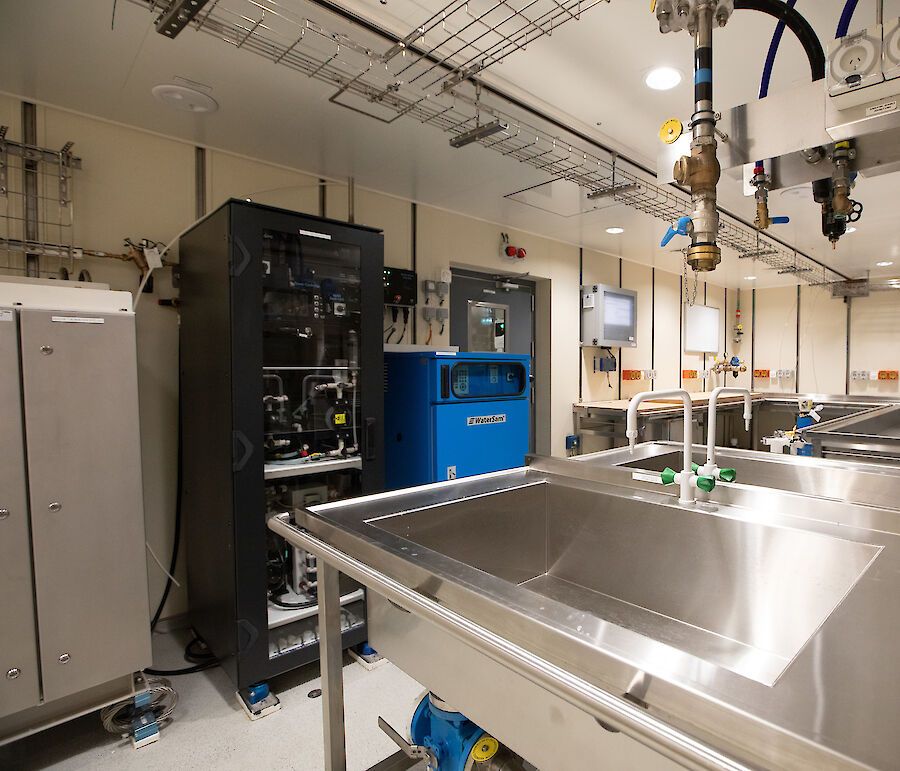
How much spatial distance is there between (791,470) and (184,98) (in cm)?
289

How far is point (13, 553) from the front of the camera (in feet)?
5.79

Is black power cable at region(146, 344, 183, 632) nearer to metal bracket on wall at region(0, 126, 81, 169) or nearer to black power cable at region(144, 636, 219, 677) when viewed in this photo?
black power cable at region(144, 636, 219, 677)

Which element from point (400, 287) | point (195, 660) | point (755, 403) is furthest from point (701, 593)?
point (755, 403)

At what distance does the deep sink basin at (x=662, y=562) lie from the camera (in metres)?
1.13

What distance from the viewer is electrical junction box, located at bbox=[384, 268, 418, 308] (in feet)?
11.2

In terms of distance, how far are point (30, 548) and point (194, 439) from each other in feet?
2.56

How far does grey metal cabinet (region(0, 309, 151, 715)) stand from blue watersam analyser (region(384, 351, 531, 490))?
135cm

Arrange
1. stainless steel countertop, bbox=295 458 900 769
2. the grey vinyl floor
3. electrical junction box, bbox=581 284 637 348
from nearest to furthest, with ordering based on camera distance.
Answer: stainless steel countertop, bbox=295 458 900 769 → the grey vinyl floor → electrical junction box, bbox=581 284 637 348

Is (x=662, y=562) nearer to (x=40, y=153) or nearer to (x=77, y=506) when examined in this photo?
(x=77, y=506)

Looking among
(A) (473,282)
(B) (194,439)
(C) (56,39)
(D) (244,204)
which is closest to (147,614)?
(B) (194,439)

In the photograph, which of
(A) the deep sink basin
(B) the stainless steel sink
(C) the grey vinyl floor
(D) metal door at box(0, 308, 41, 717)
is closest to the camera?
(A) the deep sink basin

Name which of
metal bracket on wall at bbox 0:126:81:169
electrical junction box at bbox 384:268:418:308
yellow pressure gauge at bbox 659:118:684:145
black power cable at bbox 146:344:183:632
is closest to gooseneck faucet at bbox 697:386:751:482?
yellow pressure gauge at bbox 659:118:684:145

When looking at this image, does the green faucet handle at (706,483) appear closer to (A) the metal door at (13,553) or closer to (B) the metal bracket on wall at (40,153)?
(A) the metal door at (13,553)

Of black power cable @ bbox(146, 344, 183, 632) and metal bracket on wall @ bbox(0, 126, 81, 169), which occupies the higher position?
metal bracket on wall @ bbox(0, 126, 81, 169)
